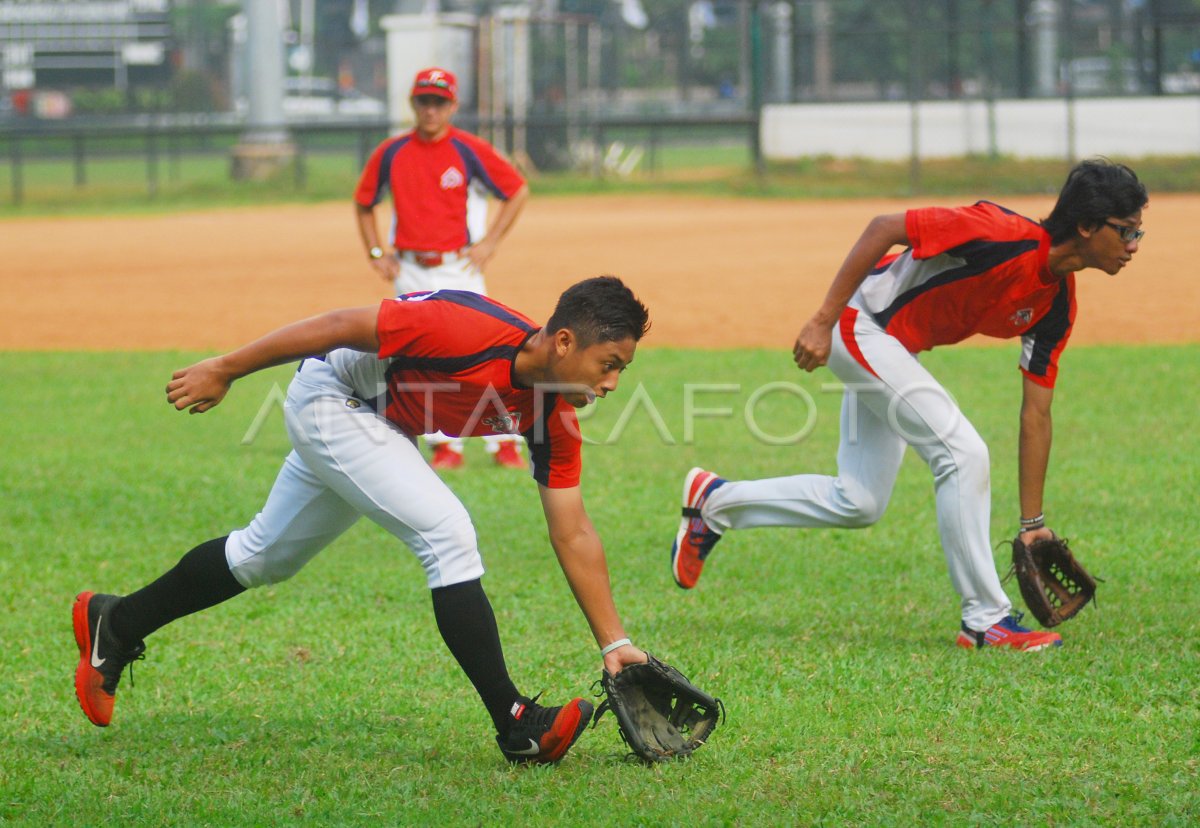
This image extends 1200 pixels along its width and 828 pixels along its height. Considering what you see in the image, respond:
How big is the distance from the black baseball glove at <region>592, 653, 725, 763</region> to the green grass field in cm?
9

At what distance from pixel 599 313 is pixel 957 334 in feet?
6.48

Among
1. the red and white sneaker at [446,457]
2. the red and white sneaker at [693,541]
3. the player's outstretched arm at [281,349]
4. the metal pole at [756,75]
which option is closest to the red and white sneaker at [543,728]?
the player's outstretched arm at [281,349]

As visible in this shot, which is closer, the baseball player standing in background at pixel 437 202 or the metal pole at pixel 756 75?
the baseball player standing in background at pixel 437 202

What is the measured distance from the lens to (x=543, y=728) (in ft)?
12.4

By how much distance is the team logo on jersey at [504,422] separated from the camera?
3.95 m

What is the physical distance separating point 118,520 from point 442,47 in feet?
78.0

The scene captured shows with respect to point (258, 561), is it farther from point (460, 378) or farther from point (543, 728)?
point (543, 728)

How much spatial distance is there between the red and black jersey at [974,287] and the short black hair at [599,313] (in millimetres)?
1464

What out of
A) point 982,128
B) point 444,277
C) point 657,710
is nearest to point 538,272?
point 444,277

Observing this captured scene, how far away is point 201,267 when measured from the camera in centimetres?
1891

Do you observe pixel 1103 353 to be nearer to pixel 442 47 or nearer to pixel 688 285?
pixel 688 285

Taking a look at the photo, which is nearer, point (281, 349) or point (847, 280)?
point (281, 349)

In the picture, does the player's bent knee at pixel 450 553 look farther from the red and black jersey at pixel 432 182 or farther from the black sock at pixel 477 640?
the red and black jersey at pixel 432 182

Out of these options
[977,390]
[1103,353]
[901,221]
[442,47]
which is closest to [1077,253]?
[901,221]
